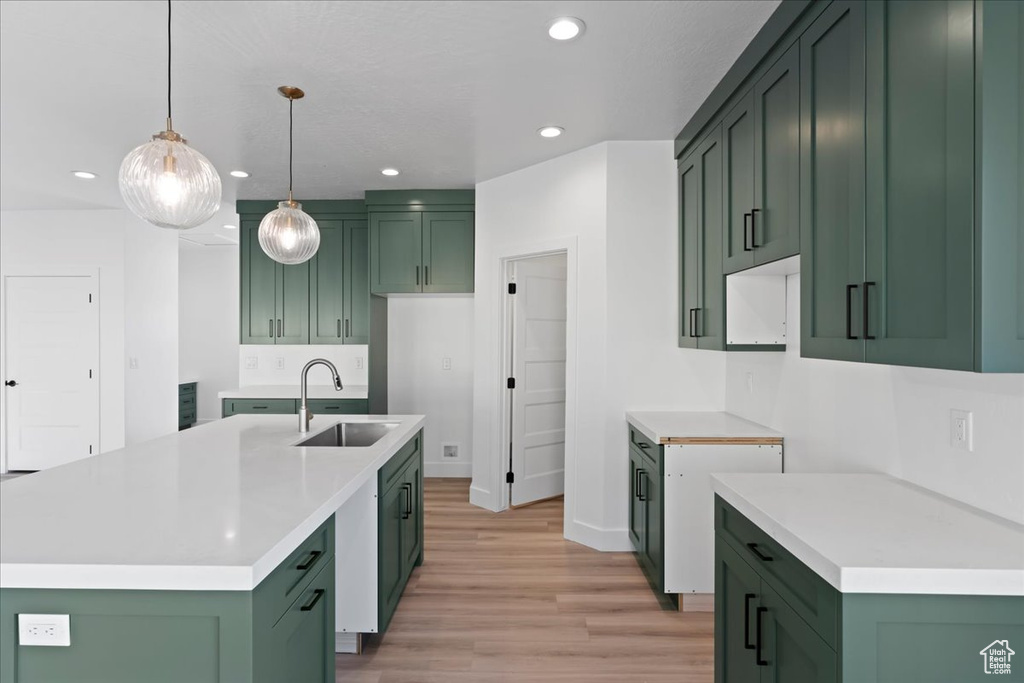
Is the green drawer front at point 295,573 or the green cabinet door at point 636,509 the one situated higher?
the green drawer front at point 295,573

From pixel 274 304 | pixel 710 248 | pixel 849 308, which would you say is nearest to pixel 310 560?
pixel 849 308

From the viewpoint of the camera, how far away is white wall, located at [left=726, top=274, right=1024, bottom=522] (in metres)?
1.44

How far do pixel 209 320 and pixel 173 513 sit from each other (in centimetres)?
697

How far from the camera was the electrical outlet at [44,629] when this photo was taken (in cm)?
118

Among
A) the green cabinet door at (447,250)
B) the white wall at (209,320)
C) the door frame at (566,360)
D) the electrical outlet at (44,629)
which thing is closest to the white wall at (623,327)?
the door frame at (566,360)

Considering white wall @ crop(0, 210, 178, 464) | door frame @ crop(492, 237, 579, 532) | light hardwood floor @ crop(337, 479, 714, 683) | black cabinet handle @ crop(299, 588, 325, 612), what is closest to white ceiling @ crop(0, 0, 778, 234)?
door frame @ crop(492, 237, 579, 532)

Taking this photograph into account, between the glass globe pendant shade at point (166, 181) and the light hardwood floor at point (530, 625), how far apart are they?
189 centimetres

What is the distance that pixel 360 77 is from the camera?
271cm

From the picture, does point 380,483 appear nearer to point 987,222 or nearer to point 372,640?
point 372,640

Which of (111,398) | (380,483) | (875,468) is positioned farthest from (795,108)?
(111,398)

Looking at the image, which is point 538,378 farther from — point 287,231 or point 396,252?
point 287,231

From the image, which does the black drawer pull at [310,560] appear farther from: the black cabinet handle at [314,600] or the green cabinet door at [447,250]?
the green cabinet door at [447,250]

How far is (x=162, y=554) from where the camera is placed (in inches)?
47.0

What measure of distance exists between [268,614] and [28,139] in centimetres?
394
